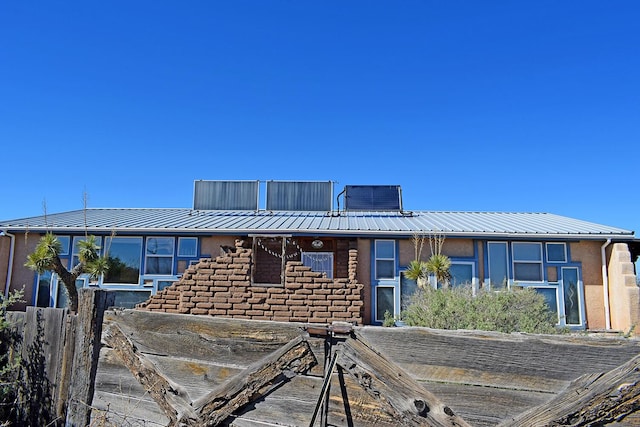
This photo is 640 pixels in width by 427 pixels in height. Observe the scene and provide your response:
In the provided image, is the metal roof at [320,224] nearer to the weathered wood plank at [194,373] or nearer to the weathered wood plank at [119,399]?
the weathered wood plank at [119,399]

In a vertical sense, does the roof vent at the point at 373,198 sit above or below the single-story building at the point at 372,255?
above

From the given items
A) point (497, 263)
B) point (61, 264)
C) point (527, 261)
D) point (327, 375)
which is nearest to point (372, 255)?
point (497, 263)

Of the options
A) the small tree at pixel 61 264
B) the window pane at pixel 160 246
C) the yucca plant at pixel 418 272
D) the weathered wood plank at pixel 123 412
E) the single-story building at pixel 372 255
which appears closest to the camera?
the weathered wood plank at pixel 123 412

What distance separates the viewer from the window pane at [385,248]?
12.8 meters

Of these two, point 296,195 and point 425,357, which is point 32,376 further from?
point 296,195

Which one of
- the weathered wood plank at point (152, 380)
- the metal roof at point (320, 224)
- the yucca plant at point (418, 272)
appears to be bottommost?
the weathered wood plank at point (152, 380)

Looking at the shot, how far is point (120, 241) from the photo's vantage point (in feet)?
43.6

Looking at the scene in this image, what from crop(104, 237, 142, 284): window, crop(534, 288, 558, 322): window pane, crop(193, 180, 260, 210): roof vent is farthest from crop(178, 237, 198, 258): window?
crop(534, 288, 558, 322): window pane

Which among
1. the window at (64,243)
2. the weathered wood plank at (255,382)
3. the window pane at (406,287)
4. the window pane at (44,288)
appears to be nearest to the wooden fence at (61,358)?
the weathered wood plank at (255,382)

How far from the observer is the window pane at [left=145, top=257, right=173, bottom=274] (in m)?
13.1

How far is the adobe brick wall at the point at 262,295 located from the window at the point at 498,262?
15.1 feet

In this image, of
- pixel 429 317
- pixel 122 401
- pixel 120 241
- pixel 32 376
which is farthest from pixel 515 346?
pixel 120 241

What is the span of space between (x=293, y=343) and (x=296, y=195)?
14478 mm

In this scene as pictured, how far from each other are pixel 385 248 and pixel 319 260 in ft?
6.39
